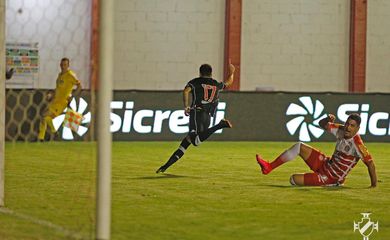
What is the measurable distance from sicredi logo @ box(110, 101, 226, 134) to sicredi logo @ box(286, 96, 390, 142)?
165cm

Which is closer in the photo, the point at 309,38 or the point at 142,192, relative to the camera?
the point at 142,192

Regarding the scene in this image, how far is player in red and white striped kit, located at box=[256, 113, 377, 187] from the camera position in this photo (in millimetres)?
12750

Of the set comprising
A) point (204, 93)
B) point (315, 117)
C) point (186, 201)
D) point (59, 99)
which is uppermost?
point (204, 93)

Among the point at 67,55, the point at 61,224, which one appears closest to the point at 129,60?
the point at 67,55

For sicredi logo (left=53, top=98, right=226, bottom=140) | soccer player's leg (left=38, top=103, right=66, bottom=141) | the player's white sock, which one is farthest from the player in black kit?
sicredi logo (left=53, top=98, right=226, bottom=140)

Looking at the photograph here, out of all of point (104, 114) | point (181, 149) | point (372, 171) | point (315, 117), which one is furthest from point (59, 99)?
point (104, 114)

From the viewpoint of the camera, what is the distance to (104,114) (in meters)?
6.63

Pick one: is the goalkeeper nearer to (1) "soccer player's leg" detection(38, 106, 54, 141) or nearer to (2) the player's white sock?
(1) "soccer player's leg" detection(38, 106, 54, 141)

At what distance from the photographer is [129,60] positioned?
2816 cm

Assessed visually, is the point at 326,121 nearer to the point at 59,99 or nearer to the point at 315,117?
the point at 59,99

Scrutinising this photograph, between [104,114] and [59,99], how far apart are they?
14.4m

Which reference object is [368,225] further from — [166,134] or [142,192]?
[166,134]

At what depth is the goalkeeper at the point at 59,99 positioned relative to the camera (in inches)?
787

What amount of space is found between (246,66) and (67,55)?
16.9 ft
